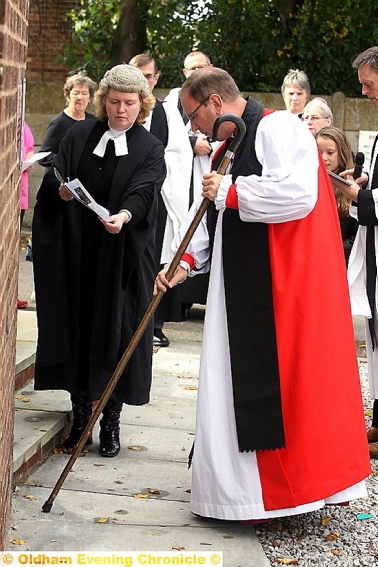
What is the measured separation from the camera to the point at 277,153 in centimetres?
491

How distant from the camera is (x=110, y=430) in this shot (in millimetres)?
6055

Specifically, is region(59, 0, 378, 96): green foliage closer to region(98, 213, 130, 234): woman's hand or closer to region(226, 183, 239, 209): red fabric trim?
region(98, 213, 130, 234): woman's hand

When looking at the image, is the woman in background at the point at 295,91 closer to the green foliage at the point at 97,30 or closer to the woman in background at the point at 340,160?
the woman in background at the point at 340,160

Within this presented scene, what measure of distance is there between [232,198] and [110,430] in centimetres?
180

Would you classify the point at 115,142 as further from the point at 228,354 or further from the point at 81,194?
the point at 228,354

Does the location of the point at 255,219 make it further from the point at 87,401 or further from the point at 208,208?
the point at 87,401

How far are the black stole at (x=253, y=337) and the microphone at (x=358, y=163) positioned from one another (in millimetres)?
1317

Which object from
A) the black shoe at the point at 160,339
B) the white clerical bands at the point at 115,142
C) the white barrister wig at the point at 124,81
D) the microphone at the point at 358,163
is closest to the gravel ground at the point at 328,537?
the microphone at the point at 358,163

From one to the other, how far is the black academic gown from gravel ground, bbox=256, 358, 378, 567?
119 cm

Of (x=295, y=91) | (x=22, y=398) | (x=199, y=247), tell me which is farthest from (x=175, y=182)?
(x=199, y=247)

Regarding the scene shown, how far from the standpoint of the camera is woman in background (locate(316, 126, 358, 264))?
279 inches

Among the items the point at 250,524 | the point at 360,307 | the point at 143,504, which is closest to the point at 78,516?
the point at 143,504

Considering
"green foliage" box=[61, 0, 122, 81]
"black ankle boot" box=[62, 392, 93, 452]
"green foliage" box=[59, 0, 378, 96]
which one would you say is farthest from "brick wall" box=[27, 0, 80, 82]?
"black ankle boot" box=[62, 392, 93, 452]

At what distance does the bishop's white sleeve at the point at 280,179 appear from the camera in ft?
15.7
